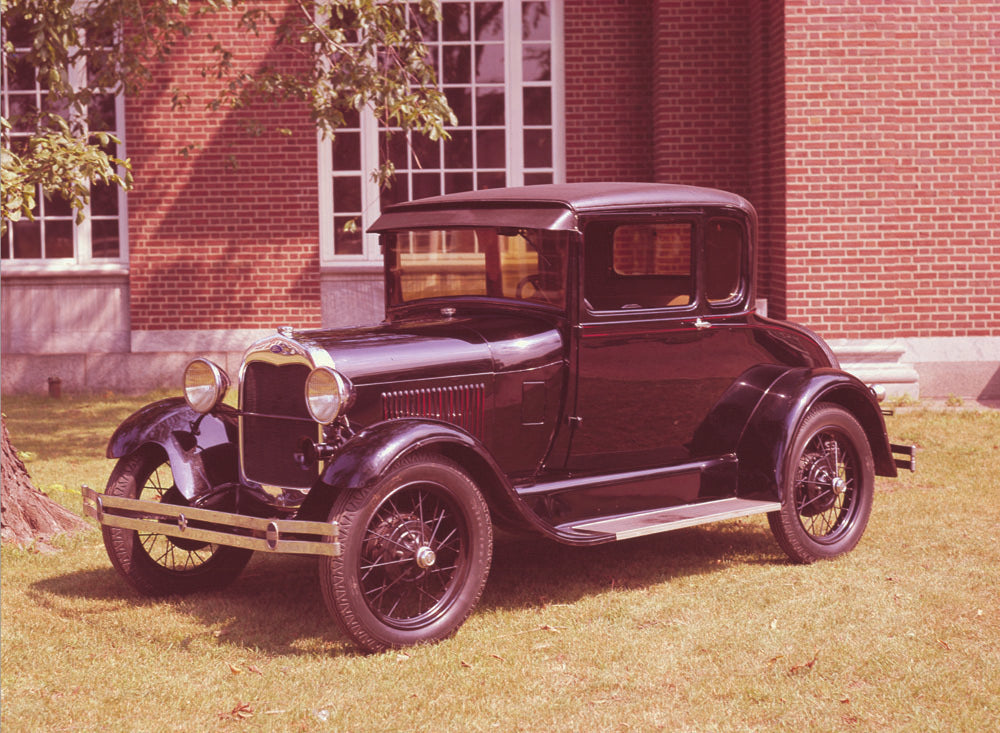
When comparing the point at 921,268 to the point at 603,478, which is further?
the point at 921,268

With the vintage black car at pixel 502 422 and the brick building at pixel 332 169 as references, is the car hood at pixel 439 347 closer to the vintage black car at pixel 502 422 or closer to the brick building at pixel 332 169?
the vintage black car at pixel 502 422

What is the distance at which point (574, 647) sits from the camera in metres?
5.39

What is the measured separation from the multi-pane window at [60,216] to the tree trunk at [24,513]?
7.22m

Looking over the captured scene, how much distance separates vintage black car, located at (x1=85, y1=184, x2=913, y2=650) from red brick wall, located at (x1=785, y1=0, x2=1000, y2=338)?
5117 millimetres

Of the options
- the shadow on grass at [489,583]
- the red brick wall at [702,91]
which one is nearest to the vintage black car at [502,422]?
the shadow on grass at [489,583]

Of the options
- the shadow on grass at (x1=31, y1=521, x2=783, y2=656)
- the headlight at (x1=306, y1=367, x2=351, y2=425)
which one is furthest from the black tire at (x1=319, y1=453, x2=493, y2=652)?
the headlight at (x1=306, y1=367, x2=351, y2=425)

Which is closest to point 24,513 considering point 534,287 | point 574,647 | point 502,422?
point 502,422

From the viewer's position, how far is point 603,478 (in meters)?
6.37

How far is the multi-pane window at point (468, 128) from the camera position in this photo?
1423 centimetres

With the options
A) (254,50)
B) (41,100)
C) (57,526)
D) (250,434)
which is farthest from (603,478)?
(41,100)

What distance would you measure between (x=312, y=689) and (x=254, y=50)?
33.4 feet

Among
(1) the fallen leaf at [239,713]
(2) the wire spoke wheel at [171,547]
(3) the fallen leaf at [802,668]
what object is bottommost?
(1) the fallen leaf at [239,713]

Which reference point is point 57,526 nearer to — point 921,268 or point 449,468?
point 449,468

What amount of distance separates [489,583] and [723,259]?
6.51 ft
